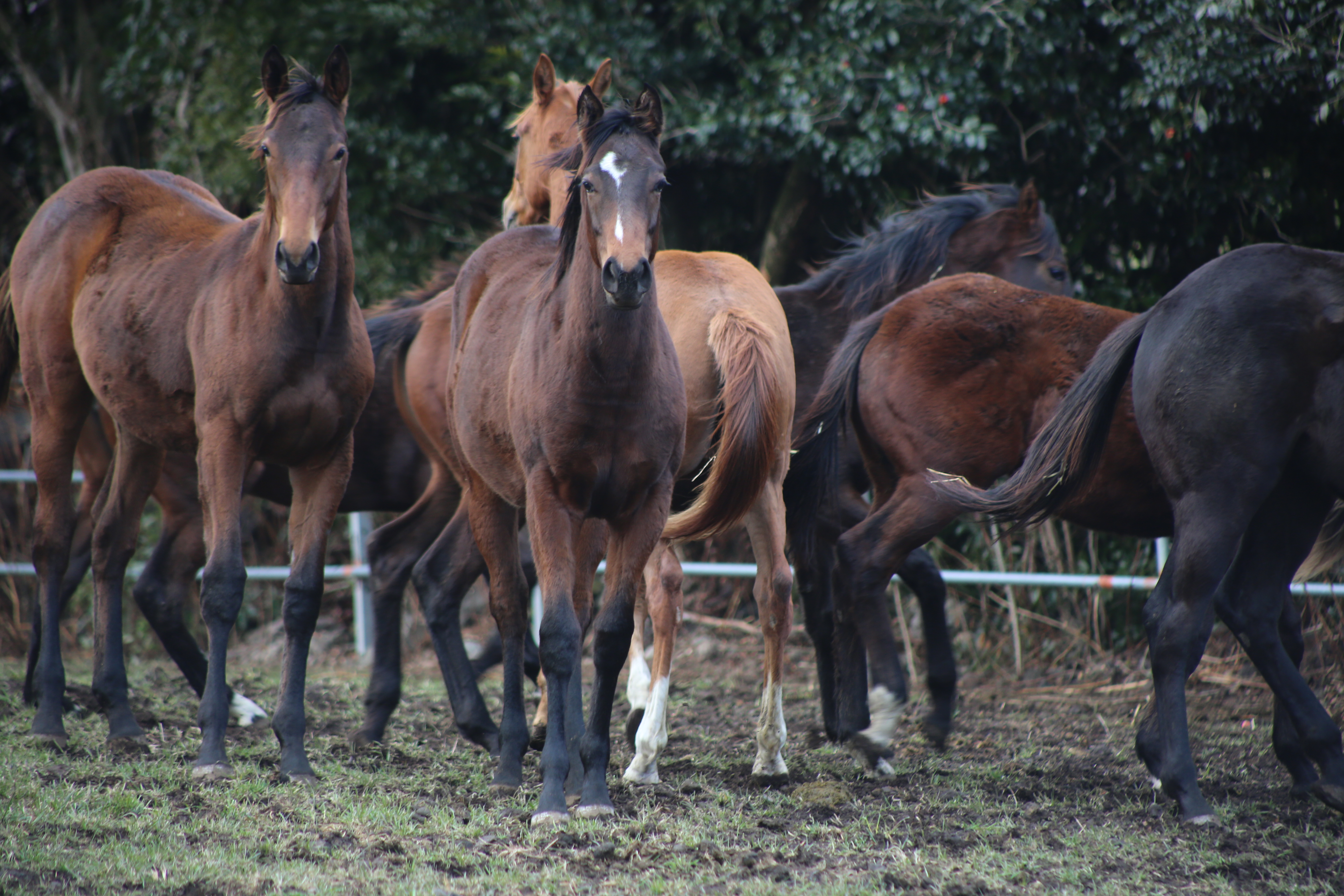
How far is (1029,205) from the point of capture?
577 centimetres

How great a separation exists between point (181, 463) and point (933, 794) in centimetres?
410

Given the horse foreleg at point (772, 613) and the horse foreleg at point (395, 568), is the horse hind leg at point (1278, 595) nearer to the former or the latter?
the horse foreleg at point (772, 613)

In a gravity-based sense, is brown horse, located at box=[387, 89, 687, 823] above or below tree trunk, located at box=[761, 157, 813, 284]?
below

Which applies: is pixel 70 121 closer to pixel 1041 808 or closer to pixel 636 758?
pixel 636 758

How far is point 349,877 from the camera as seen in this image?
2.73 m

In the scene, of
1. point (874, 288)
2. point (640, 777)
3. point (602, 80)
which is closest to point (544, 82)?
point (602, 80)

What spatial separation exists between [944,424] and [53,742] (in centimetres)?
379

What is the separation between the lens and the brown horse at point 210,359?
3.85 m

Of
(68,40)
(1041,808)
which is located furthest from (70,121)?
(1041,808)

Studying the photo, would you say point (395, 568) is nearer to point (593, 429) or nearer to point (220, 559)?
point (220, 559)

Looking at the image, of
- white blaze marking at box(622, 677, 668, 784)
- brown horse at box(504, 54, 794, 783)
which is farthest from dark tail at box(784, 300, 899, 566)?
white blaze marking at box(622, 677, 668, 784)

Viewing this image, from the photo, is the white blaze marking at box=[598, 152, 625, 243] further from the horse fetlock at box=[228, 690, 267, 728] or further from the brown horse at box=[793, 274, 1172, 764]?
the horse fetlock at box=[228, 690, 267, 728]

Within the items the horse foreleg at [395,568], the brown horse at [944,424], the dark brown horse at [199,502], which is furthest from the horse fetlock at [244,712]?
the brown horse at [944,424]

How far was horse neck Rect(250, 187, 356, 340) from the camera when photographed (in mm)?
3908
